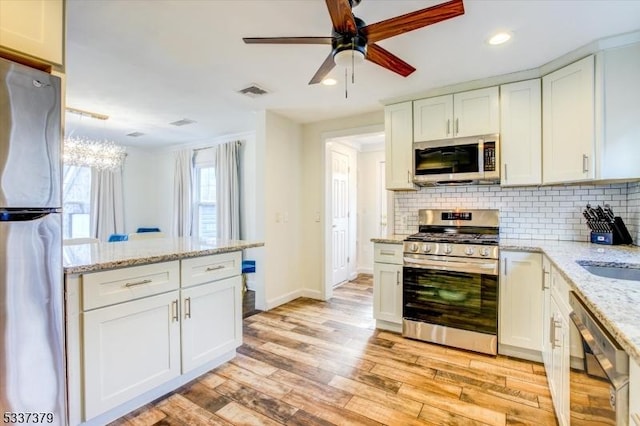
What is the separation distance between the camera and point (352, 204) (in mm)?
5434

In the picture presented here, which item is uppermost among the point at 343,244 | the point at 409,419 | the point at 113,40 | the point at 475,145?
the point at 113,40

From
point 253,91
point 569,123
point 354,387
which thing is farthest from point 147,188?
point 569,123

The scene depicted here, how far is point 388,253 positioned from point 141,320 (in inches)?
86.0

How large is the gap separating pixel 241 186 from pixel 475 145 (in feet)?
11.8

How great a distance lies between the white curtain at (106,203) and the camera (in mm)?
5547

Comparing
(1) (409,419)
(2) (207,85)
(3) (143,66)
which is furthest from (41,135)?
(1) (409,419)

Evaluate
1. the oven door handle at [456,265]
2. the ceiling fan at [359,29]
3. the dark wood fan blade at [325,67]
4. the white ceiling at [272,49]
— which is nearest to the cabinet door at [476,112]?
the white ceiling at [272,49]

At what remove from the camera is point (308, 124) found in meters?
4.39

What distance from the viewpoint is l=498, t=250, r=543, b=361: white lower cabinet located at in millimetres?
2480

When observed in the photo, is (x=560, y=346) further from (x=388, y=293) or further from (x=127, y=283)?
(x=127, y=283)

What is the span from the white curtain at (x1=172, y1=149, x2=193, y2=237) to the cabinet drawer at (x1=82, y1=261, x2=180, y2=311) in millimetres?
4054

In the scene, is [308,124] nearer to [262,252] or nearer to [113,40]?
[262,252]

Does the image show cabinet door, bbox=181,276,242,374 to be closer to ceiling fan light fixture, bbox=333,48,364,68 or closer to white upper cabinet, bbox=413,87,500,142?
ceiling fan light fixture, bbox=333,48,364,68

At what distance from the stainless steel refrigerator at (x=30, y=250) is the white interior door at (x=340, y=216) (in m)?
3.39
